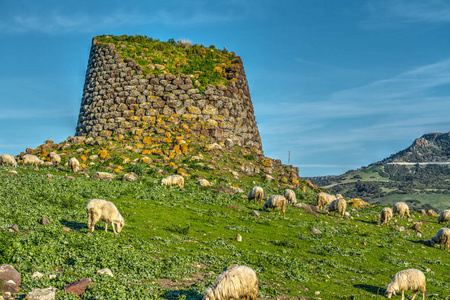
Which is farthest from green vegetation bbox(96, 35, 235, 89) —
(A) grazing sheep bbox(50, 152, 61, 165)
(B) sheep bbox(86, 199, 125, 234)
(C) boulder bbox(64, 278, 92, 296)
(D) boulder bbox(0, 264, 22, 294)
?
(D) boulder bbox(0, 264, 22, 294)

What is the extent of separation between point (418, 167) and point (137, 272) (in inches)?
5181

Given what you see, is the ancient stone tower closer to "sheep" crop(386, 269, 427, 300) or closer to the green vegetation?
the green vegetation

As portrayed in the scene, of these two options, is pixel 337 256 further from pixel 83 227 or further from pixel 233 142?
pixel 233 142

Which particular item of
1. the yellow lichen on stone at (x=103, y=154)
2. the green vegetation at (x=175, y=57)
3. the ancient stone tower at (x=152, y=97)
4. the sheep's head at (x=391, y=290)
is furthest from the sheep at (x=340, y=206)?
the green vegetation at (x=175, y=57)

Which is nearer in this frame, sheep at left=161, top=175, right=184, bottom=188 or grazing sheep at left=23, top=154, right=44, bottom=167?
sheep at left=161, top=175, right=184, bottom=188

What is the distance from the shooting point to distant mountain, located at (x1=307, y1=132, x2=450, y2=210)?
68688 millimetres

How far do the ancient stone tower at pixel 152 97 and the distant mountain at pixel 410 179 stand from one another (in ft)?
101

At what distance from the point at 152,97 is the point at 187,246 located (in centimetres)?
3159

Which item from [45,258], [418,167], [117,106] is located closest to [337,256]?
[45,258]

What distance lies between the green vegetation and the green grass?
21.4 m

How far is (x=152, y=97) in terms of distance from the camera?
4612 cm

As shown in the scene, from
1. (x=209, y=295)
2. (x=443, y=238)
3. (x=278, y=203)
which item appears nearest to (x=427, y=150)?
(x=443, y=238)

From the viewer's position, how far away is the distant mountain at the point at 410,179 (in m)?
68.7

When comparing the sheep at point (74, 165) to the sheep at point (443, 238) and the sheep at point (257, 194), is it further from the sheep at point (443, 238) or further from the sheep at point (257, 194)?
the sheep at point (443, 238)
